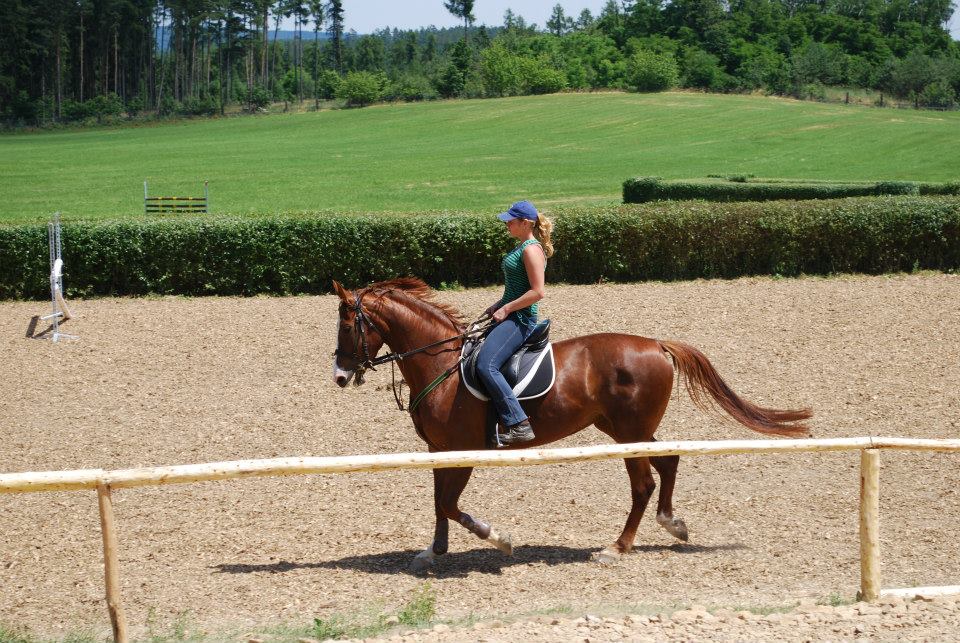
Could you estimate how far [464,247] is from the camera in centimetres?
1944

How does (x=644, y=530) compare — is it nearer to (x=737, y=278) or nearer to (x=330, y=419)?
(x=330, y=419)

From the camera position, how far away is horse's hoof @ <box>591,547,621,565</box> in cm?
764

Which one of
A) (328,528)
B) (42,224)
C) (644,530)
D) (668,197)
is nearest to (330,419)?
(328,528)

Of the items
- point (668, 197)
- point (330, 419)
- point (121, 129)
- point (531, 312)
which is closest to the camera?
point (531, 312)

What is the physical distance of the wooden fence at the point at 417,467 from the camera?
5785mm

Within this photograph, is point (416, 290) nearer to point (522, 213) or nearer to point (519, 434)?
point (522, 213)

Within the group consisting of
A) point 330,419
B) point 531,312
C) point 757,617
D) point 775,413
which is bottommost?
point 330,419

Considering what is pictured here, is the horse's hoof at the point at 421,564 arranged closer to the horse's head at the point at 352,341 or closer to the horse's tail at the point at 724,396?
the horse's head at the point at 352,341

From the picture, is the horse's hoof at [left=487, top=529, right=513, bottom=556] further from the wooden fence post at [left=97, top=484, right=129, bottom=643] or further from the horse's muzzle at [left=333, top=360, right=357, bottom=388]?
the wooden fence post at [left=97, top=484, right=129, bottom=643]

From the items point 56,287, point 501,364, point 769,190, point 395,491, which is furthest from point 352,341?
point 769,190

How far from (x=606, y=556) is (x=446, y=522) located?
4.15ft

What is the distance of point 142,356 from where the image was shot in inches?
579

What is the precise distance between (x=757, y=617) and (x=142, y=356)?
438 inches

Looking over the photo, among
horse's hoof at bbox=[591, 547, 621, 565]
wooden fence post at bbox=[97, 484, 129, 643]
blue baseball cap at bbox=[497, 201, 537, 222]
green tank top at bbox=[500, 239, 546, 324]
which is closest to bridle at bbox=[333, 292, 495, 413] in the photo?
green tank top at bbox=[500, 239, 546, 324]
